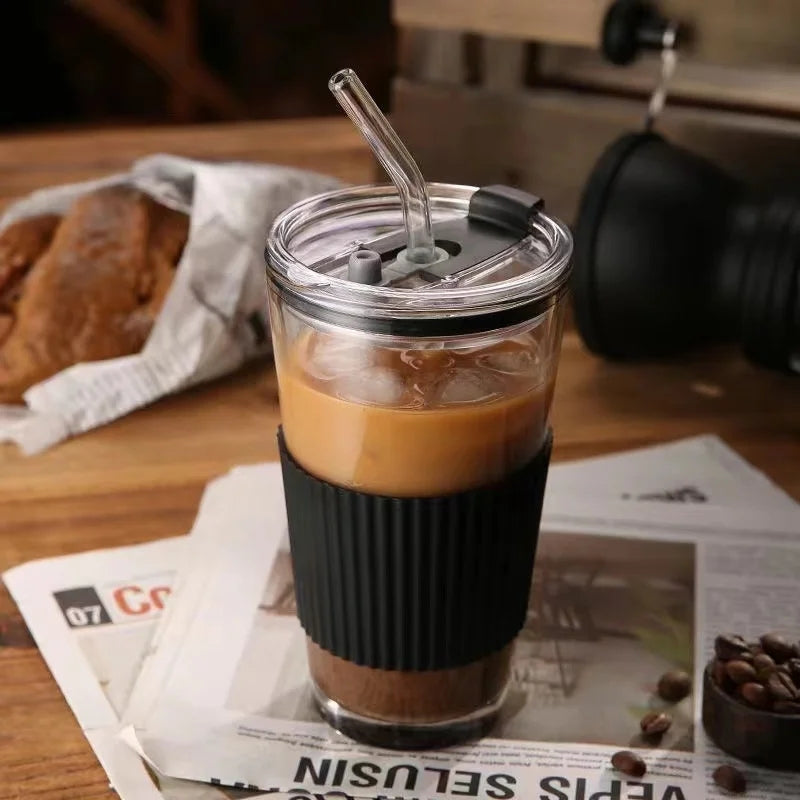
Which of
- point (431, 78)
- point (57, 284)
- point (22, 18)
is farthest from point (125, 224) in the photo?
point (22, 18)

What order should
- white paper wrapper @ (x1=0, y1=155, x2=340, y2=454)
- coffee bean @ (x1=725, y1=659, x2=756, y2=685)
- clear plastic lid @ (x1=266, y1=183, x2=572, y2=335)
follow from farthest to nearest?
white paper wrapper @ (x1=0, y1=155, x2=340, y2=454), coffee bean @ (x1=725, y1=659, x2=756, y2=685), clear plastic lid @ (x1=266, y1=183, x2=572, y2=335)

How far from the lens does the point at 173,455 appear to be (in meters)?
0.80

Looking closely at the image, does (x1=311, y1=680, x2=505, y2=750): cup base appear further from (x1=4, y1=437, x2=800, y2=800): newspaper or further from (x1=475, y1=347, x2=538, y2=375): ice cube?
(x1=475, y1=347, x2=538, y2=375): ice cube

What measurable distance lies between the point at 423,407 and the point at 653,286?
42 cm

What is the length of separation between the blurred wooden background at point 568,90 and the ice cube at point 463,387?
459 mm

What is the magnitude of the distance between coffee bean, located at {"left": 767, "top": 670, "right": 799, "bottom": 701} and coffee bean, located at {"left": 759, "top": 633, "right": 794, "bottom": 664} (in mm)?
16

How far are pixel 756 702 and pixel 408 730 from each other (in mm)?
166

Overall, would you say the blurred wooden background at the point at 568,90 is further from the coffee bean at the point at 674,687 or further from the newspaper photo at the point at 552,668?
the coffee bean at the point at 674,687

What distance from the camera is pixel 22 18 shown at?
196 centimetres

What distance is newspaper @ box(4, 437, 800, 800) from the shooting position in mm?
529

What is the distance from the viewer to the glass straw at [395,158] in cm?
47

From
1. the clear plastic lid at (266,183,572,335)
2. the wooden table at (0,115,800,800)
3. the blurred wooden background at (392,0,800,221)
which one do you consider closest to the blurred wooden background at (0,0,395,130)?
the blurred wooden background at (392,0,800,221)

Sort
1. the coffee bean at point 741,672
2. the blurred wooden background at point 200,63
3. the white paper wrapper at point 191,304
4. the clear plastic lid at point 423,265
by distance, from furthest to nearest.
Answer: the blurred wooden background at point 200,63
the white paper wrapper at point 191,304
the coffee bean at point 741,672
the clear plastic lid at point 423,265

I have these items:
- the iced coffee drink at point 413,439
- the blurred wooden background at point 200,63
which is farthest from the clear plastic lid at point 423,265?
the blurred wooden background at point 200,63
